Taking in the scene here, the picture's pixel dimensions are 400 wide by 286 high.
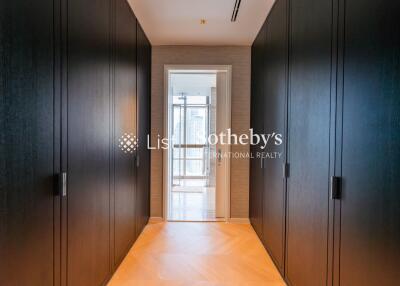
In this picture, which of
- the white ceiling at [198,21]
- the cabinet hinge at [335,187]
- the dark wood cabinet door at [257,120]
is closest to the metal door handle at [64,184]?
the cabinet hinge at [335,187]

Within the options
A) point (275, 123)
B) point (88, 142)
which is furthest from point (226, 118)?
point (88, 142)

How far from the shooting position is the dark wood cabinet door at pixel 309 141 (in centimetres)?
163

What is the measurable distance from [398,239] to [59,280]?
1.75m

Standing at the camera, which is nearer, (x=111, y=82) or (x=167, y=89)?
(x=111, y=82)

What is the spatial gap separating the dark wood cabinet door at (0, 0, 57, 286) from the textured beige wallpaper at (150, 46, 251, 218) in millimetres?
2645

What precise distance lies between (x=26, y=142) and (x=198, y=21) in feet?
8.70

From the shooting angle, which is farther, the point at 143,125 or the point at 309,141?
the point at 143,125

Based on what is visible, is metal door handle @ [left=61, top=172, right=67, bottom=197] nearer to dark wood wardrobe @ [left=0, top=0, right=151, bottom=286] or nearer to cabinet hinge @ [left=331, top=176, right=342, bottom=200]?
dark wood wardrobe @ [left=0, top=0, right=151, bottom=286]

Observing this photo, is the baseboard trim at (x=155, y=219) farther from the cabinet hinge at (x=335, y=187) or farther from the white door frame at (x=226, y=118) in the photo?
the cabinet hinge at (x=335, y=187)

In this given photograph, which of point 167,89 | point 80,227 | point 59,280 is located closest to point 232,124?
point 167,89

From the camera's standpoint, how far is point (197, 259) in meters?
2.82

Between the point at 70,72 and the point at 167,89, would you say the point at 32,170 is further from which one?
the point at 167,89

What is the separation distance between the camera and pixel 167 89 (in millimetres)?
4020

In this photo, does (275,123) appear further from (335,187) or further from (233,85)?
(233,85)
